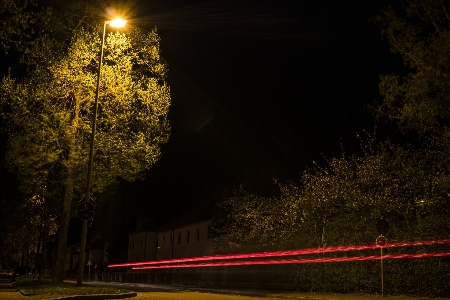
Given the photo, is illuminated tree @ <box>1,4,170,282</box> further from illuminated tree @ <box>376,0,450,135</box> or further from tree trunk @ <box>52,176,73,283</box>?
illuminated tree @ <box>376,0,450,135</box>

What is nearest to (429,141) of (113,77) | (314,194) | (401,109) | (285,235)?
(401,109)

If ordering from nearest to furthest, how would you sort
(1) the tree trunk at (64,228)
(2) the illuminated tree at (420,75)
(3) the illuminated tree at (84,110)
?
(2) the illuminated tree at (420,75)
(3) the illuminated tree at (84,110)
(1) the tree trunk at (64,228)

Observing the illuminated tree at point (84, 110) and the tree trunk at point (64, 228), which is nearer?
the illuminated tree at point (84, 110)

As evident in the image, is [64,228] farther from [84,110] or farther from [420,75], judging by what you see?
[420,75]

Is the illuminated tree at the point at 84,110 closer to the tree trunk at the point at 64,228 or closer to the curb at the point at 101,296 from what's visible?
the tree trunk at the point at 64,228

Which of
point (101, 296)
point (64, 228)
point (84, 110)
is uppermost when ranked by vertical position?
point (84, 110)

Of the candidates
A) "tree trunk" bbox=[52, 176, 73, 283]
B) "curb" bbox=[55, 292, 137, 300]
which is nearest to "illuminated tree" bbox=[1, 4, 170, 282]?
"tree trunk" bbox=[52, 176, 73, 283]

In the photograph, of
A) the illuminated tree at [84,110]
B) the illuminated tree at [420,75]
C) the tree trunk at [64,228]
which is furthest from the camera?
the tree trunk at [64,228]

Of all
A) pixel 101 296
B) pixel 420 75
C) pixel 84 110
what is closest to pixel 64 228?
pixel 84 110

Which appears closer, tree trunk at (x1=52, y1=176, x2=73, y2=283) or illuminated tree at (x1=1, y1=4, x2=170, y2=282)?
illuminated tree at (x1=1, y1=4, x2=170, y2=282)

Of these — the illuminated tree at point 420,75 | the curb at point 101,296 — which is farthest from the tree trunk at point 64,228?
the illuminated tree at point 420,75

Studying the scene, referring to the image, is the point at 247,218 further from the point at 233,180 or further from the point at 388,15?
the point at 233,180

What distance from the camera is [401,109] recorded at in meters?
19.9

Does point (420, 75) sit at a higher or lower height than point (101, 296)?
higher
